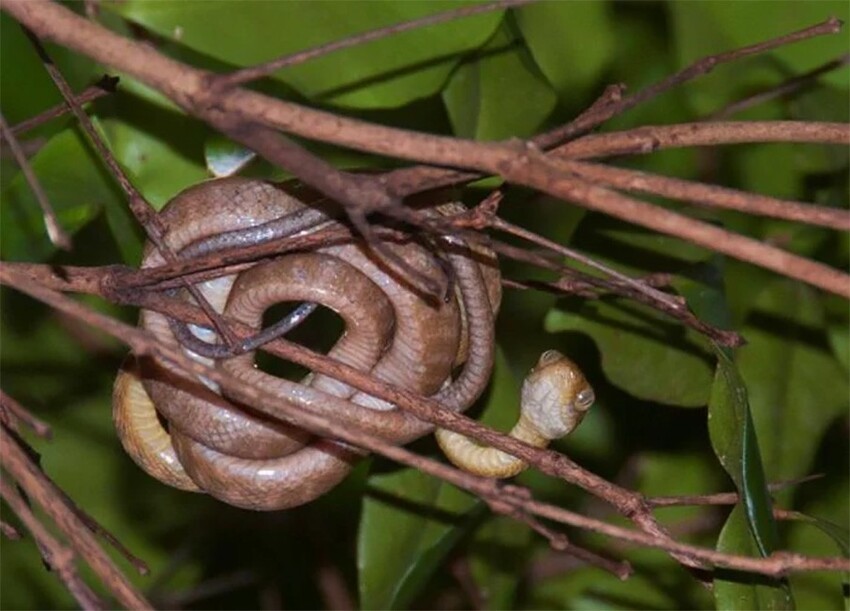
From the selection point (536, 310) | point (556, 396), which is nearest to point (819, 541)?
point (536, 310)

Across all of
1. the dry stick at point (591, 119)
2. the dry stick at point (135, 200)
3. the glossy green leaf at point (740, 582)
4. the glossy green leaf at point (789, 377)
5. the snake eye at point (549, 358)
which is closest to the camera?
the dry stick at point (591, 119)

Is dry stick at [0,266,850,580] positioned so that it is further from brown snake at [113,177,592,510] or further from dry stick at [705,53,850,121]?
dry stick at [705,53,850,121]

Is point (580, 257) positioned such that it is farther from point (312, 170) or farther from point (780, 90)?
point (780, 90)

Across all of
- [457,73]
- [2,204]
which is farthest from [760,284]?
[2,204]

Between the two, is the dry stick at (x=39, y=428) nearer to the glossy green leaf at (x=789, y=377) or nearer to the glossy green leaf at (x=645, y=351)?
the glossy green leaf at (x=645, y=351)

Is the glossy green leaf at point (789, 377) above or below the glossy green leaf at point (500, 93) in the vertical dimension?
below

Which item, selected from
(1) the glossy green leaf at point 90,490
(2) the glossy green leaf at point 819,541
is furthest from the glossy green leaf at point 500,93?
(1) the glossy green leaf at point 90,490
